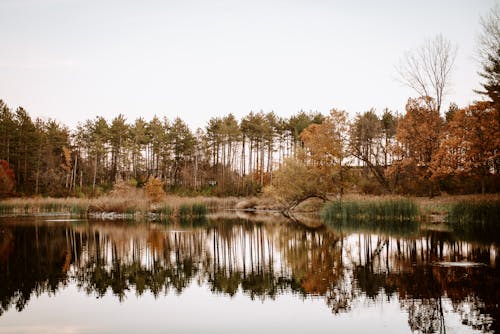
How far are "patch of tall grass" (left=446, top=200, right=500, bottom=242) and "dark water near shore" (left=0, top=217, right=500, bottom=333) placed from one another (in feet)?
8.91

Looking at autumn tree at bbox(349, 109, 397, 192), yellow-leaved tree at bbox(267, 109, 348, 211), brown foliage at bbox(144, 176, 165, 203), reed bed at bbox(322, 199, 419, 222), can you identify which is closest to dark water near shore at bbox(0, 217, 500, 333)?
reed bed at bbox(322, 199, 419, 222)

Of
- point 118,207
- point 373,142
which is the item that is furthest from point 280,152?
point 118,207

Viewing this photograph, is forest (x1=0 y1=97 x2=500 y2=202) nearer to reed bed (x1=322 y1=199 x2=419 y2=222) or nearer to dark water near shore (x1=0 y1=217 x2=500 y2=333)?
reed bed (x1=322 y1=199 x2=419 y2=222)

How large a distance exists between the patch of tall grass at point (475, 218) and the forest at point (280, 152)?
304 inches

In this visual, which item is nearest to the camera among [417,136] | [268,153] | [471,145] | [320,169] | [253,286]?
[253,286]

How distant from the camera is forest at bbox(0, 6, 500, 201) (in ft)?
107

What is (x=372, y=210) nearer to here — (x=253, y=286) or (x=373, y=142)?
(x=253, y=286)

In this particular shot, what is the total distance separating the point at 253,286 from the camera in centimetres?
1080

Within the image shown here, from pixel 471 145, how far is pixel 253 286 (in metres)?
25.6

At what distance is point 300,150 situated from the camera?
131 ft

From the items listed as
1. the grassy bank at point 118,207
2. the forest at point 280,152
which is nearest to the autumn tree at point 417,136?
the forest at point 280,152

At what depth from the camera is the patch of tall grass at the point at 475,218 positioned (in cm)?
2048

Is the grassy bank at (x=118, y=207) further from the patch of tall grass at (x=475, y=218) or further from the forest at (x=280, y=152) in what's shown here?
the patch of tall grass at (x=475, y=218)

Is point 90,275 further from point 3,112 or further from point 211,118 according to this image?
point 211,118
